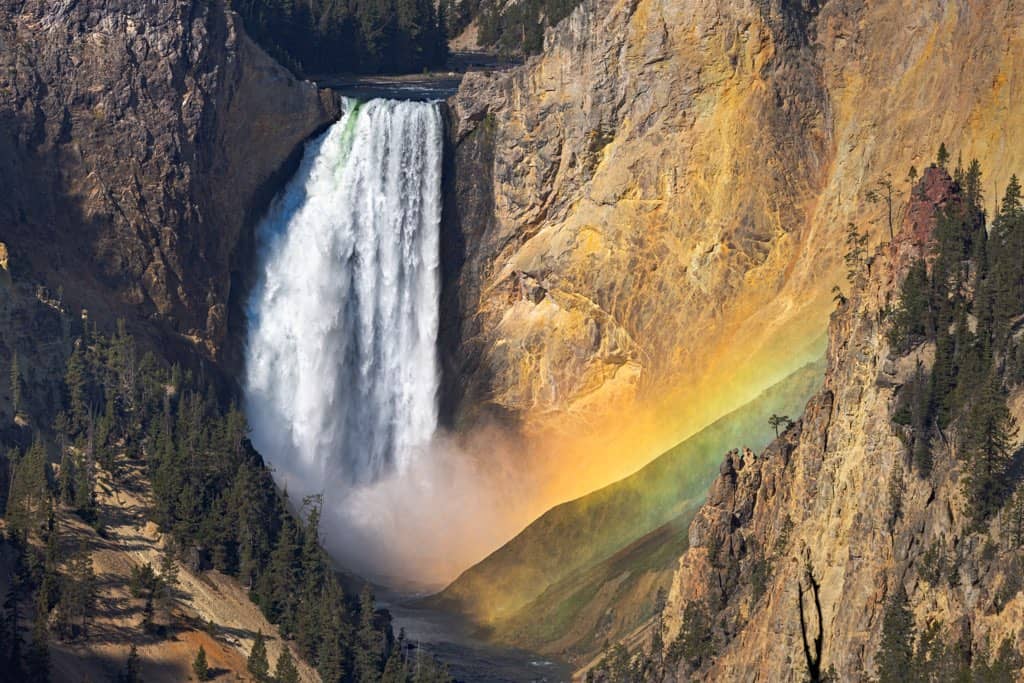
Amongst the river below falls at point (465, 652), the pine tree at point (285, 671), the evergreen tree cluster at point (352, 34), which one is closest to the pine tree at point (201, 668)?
the pine tree at point (285, 671)

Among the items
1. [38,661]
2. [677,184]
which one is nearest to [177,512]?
[38,661]

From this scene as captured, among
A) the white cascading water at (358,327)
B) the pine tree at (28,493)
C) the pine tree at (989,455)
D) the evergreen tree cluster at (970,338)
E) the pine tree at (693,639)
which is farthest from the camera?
the white cascading water at (358,327)

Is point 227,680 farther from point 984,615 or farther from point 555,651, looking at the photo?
point 984,615

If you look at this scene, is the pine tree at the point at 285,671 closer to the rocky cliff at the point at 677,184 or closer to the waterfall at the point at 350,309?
the rocky cliff at the point at 677,184

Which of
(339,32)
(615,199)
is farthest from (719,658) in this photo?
(339,32)

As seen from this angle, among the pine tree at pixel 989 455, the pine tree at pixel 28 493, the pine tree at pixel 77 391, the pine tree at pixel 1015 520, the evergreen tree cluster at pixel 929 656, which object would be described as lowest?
the evergreen tree cluster at pixel 929 656

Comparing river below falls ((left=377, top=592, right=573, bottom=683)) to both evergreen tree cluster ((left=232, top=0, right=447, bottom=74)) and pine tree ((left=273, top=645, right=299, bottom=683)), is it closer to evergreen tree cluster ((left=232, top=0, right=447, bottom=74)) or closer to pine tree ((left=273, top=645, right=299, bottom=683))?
pine tree ((left=273, top=645, right=299, bottom=683))

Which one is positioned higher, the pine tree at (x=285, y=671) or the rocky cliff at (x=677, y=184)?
the rocky cliff at (x=677, y=184)
